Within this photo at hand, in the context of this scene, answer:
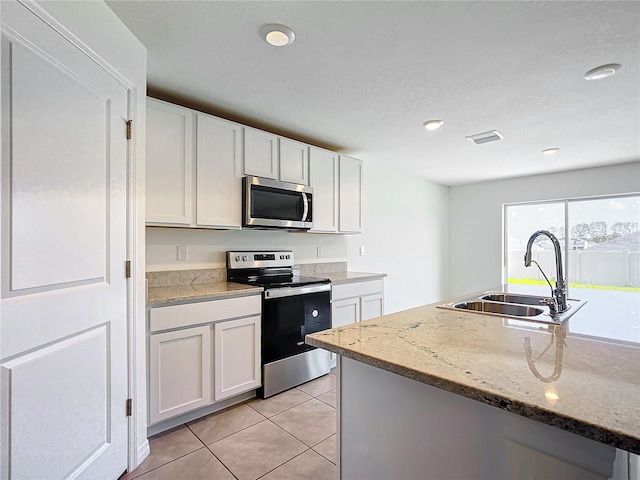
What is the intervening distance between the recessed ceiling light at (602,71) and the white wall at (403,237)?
243 centimetres

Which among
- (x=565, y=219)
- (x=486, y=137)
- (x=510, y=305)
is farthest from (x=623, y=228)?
(x=510, y=305)

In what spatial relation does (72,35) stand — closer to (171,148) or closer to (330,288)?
(171,148)

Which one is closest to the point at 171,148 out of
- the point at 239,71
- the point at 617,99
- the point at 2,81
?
the point at 239,71

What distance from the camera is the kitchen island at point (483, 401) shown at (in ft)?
2.31

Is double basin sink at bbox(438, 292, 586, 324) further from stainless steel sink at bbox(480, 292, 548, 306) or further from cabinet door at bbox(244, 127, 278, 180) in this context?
cabinet door at bbox(244, 127, 278, 180)

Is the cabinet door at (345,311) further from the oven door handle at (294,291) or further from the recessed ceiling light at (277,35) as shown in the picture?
the recessed ceiling light at (277,35)

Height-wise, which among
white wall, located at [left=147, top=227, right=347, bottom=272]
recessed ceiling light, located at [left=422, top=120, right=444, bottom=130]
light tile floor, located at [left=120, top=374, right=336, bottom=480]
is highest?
recessed ceiling light, located at [left=422, top=120, right=444, bottom=130]

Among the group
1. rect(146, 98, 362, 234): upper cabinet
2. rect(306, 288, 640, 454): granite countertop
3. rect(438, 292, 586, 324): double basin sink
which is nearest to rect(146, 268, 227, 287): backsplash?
rect(146, 98, 362, 234): upper cabinet

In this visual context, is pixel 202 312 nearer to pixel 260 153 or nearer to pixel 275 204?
pixel 275 204

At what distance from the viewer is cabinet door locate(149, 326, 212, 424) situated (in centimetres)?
196

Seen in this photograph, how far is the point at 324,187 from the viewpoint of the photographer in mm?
3307

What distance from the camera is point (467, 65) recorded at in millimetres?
1974

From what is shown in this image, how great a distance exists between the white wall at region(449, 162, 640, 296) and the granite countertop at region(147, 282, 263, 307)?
14.4 ft

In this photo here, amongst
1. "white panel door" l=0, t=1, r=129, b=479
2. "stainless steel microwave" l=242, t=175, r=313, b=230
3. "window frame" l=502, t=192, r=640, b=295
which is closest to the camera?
"white panel door" l=0, t=1, r=129, b=479
